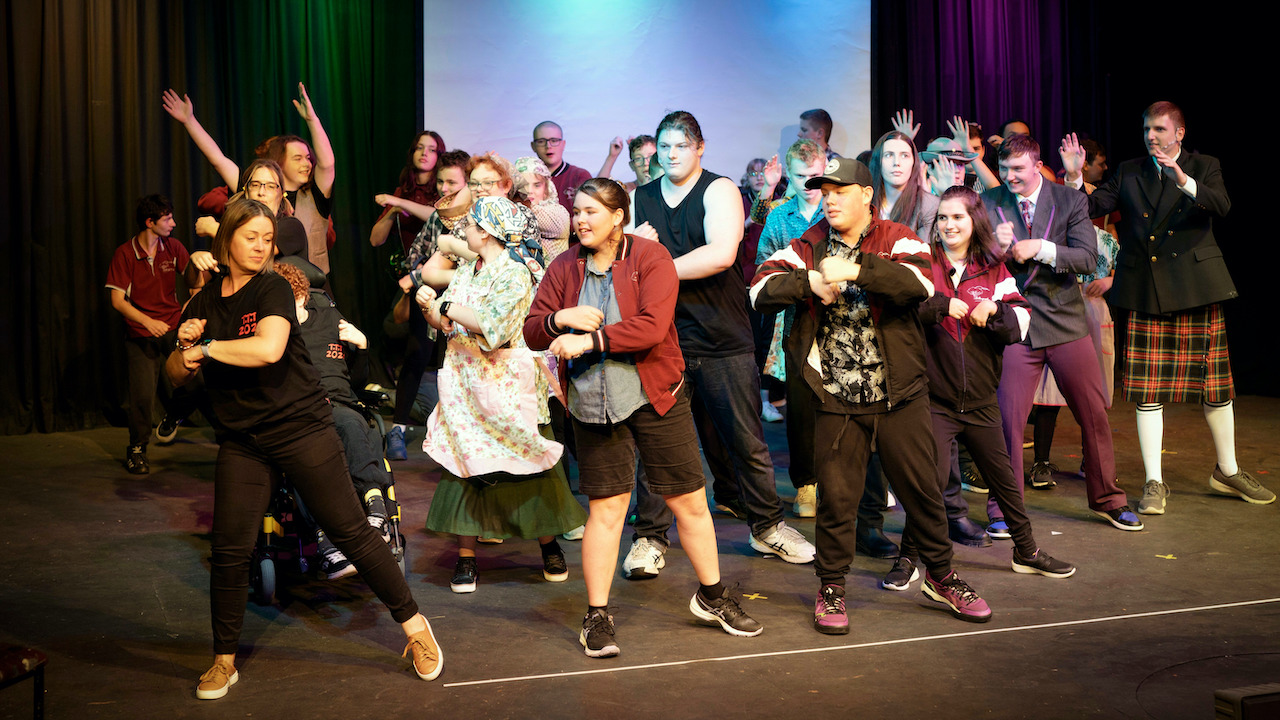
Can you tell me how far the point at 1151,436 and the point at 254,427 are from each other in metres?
3.87

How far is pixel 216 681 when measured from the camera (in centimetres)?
299

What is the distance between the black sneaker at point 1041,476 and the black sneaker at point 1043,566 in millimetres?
1398

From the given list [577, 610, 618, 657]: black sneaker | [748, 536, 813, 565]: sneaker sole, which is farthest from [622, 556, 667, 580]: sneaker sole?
[577, 610, 618, 657]: black sneaker

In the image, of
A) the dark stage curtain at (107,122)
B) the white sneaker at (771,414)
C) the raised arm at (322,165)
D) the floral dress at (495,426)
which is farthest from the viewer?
the white sneaker at (771,414)

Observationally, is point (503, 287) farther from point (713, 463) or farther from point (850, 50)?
point (850, 50)

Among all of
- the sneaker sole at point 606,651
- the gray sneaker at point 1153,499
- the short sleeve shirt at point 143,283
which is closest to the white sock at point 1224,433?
the gray sneaker at point 1153,499

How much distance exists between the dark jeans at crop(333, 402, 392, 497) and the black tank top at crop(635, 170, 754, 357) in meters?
1.24

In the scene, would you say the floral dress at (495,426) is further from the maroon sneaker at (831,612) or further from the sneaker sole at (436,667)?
the maroon sneaker at (831,612)

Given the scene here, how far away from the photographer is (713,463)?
4.88 metres

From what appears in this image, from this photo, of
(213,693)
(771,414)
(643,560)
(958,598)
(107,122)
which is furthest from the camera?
(771,414)

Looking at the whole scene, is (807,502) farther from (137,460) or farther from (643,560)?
(137,460)

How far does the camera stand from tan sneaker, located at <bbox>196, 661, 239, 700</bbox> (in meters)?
2.97

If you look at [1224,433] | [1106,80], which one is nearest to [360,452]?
[1224,433]

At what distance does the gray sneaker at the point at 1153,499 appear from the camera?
482cm
